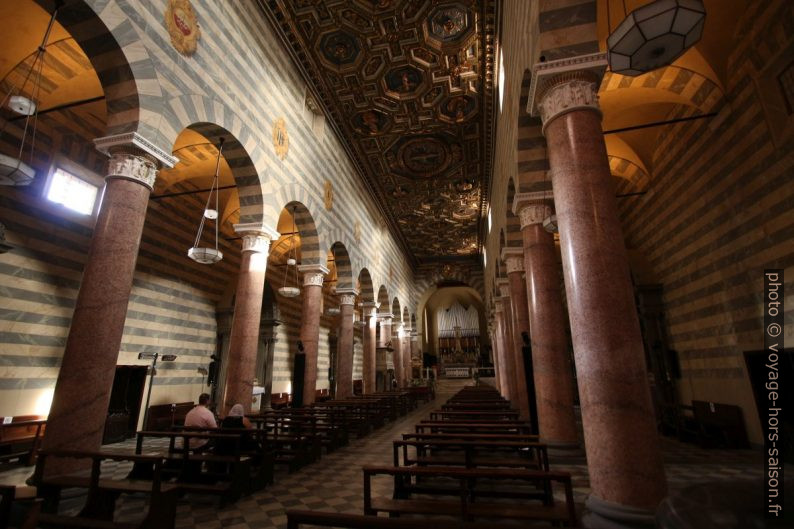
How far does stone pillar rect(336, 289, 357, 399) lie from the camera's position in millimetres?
13523

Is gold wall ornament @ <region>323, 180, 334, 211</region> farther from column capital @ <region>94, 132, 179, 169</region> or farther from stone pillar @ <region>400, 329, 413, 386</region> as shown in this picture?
stone pillar @ <region>400, 329, 413, 386</region>

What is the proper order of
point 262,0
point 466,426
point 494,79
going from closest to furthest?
point 466,426 < point 262,0 < point 494,79

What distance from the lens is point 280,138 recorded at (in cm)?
977

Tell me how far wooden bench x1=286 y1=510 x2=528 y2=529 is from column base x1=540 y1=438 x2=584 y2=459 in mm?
4862

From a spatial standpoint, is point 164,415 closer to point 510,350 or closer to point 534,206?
point 510,350

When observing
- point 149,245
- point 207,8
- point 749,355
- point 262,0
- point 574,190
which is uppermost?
point 262,0

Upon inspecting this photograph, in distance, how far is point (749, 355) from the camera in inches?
273

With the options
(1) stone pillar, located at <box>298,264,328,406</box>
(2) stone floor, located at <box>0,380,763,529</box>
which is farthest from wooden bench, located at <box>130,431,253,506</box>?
(1) stone pillar, located at <box>298,264,328,406</box>

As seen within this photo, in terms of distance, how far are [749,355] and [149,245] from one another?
1367cm

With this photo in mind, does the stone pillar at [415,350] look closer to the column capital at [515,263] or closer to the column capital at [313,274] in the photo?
the column capital at [313,274]

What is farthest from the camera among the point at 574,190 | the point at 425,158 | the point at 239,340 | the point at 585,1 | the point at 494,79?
the point at 425,158

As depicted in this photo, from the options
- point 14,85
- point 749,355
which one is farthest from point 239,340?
point 749,355

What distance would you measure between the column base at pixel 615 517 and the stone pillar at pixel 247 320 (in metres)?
6.37

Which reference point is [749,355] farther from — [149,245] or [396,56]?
[149,245]
